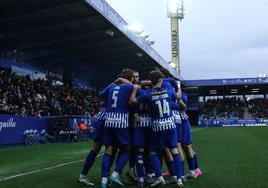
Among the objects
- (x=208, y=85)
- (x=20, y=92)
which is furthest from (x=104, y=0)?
(x=208, y=85)

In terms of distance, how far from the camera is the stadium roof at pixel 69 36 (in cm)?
2386

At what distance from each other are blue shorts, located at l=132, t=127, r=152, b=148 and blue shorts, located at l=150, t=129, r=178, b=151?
14cm

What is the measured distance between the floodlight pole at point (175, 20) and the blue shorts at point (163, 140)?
226ft

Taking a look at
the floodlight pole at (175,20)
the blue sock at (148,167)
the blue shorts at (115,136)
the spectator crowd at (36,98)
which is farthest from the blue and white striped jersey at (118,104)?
the floodlight pole at (175,20)

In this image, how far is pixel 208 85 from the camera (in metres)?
65.7

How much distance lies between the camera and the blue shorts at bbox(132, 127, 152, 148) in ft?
27.0

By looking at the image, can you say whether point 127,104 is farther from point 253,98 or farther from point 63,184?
point 253,98

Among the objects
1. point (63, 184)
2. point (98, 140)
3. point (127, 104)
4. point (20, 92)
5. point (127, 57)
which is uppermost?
point (127, 57)

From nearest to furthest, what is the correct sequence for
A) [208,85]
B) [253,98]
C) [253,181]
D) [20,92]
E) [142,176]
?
[142,176], [253,181], [20,92], [208,85], [253,98]

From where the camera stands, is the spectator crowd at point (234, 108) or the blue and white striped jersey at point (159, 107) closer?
the blue and white striped jersey at point (159, 107)

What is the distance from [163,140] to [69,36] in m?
22.1

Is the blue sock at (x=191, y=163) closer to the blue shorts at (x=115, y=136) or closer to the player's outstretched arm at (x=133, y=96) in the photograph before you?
the blue shorts at (x=115, y=136)

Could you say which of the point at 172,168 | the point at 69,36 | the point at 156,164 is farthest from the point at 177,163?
the point at 69,36

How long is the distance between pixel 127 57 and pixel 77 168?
29109 mm
